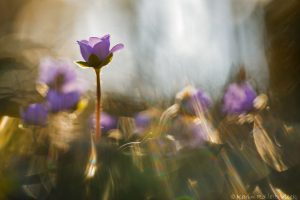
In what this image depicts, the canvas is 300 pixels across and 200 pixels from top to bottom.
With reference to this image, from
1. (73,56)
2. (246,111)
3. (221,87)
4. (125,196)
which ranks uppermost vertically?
(73,56)

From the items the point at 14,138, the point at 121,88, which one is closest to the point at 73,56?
the point at 121,88

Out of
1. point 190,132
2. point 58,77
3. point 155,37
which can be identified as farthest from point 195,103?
point 155,37

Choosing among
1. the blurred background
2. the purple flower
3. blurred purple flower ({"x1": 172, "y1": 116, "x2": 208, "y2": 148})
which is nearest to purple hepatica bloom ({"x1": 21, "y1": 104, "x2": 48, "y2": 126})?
the purple flower

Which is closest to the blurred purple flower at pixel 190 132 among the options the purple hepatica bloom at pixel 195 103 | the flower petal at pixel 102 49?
the purple hepatica bloom at pixel 195 103

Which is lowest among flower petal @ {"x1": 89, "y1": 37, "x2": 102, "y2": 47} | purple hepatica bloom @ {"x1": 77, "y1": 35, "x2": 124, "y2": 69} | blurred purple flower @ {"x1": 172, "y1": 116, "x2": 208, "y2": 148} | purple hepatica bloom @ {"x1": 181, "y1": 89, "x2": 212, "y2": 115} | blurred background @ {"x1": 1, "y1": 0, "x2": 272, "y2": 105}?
blurred purple flower @ {"x1": 172, "y1": 116, "x2": 208, "y2": 148}

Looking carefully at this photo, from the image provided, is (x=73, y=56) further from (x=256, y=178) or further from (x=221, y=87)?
(x=256, y=178)

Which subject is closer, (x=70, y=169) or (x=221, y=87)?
(x=70, y=169)

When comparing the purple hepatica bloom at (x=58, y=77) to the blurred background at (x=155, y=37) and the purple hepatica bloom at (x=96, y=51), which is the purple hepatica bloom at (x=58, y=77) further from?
the blurred background at (x=155, y=37)

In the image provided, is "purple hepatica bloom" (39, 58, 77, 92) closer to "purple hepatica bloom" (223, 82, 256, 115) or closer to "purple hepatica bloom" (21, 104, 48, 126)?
"purple hepatica bloom" (21, 104, 48, 126)
